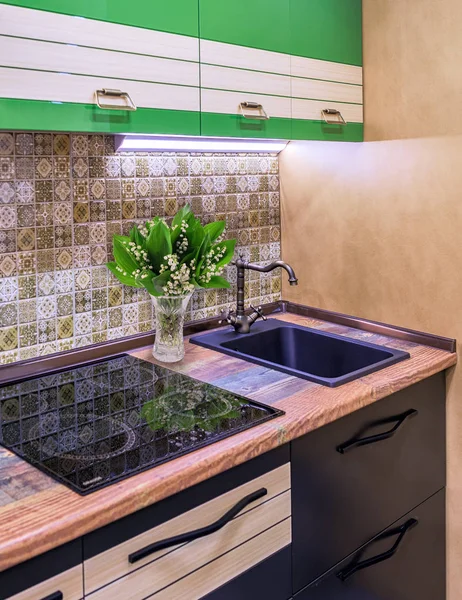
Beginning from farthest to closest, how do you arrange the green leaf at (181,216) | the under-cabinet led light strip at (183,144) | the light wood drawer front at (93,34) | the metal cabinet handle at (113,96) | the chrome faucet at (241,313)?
1. the chrome faucet at (241,313)
2. the green leaf at (181,216)
3. the under-cabinet led light strip at (183,144)
4. the metal cabinet handle at (113,96)
5. the light wood drawer front at (93,34)

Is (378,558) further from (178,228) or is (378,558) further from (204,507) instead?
(178,228)

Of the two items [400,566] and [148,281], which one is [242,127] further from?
[400,566]

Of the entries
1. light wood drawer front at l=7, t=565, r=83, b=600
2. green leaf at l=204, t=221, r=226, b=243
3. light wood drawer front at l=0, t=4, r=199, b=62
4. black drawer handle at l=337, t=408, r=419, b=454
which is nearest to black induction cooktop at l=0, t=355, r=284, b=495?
light wood drawer front at l=7, t=565, r=83, b=600

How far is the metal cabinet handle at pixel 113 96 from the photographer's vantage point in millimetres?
1432

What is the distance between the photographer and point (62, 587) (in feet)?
3.51

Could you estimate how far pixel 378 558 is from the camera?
177 centimetres

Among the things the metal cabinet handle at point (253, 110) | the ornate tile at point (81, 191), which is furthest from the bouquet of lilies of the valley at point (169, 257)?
the metal cabinet handle at point (253, 110)

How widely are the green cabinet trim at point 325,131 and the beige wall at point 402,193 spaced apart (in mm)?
49

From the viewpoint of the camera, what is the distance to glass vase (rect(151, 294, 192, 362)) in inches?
71.8

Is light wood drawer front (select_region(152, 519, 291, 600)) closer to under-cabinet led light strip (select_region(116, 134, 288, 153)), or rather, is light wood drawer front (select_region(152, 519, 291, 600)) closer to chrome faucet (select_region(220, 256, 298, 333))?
chrome faucet (select_region(220, 256, 298, 333))

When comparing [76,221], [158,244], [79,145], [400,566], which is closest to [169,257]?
[158,244]

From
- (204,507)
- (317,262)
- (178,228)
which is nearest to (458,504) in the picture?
(317,262)

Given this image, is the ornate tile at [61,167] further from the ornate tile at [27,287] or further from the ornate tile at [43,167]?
the ornate tile at [27,287]

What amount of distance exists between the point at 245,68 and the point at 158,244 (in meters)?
0.53
